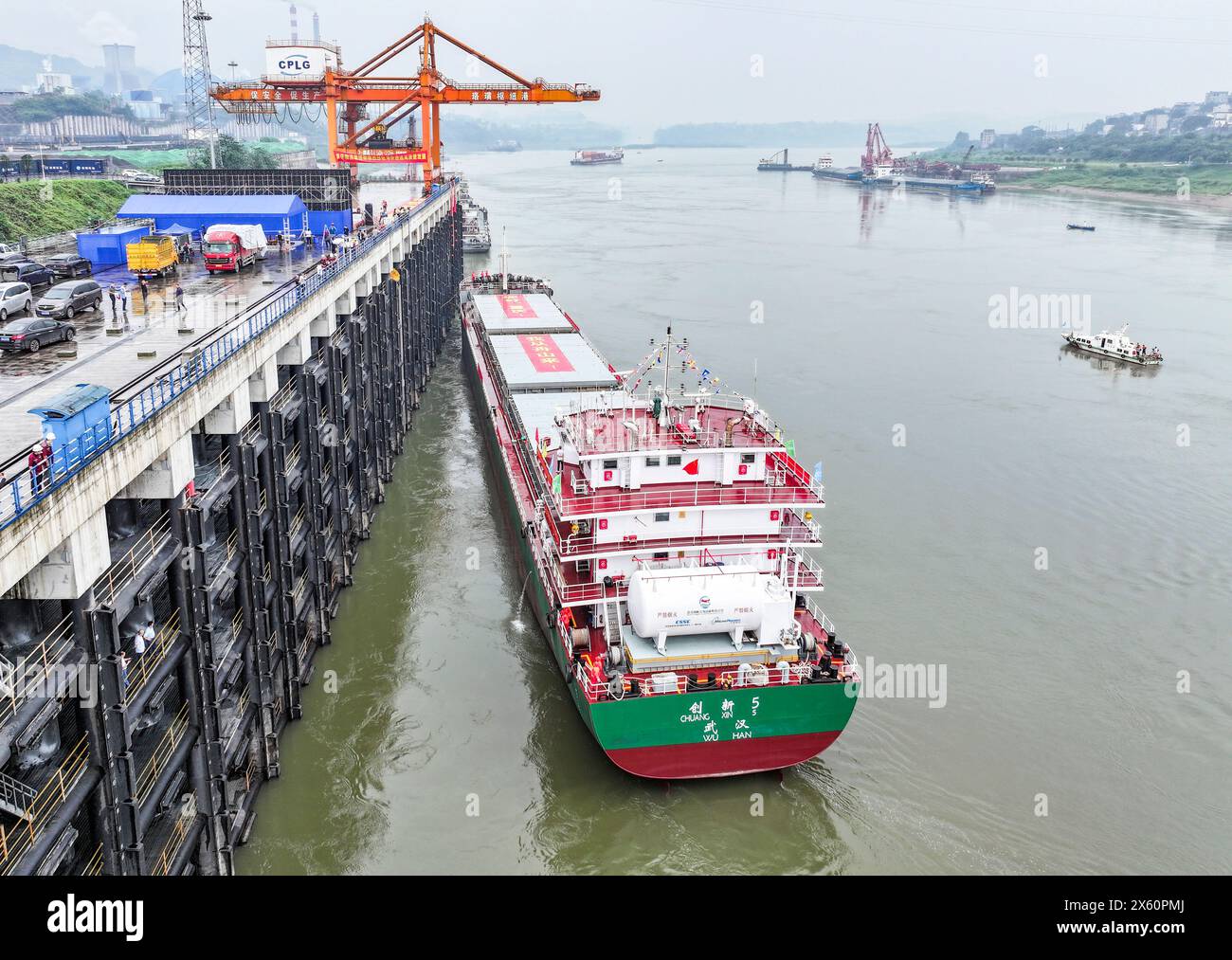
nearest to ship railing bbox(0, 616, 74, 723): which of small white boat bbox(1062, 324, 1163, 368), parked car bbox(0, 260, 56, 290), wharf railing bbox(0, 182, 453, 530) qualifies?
wharf railing bbox(0, 182, 453, 530)

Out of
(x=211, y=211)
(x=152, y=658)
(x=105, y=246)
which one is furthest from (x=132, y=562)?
(x=211, y=211)

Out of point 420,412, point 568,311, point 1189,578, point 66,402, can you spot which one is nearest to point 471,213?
point 568,311

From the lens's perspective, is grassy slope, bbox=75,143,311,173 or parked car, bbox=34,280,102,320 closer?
parked car, bbox=34,280,102,320

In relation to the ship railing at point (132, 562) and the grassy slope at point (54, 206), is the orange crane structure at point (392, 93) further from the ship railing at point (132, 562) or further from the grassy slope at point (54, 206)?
the ship railing at point (132, 562)

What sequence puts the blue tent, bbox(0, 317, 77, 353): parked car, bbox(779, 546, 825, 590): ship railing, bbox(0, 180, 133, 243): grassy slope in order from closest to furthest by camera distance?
bbox(0, 317, 77, 353): parked car, bbox(779, 546, 825, 590): ship railing, the blue tent, bbox(0, 180, 133, 243): grassy slope

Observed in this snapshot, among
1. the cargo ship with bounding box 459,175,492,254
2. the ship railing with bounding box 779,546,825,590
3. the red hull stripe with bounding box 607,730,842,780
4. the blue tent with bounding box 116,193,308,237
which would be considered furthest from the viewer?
the cargo ship with bounding box 459,175,492,254

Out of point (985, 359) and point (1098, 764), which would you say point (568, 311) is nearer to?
point (985, 359)

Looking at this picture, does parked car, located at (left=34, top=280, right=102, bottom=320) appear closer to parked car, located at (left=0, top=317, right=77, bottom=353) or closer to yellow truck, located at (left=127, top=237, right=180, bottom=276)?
parked car, located at (left=0, top=317, right=77, bottom=353)
